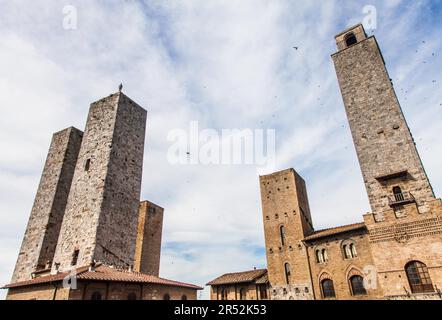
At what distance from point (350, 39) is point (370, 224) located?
17420 mm

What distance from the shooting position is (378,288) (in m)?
20.2

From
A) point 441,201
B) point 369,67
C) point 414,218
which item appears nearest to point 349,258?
point 414,218

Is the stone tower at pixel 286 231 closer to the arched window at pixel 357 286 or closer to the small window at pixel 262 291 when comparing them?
the small window at pixel 262 291

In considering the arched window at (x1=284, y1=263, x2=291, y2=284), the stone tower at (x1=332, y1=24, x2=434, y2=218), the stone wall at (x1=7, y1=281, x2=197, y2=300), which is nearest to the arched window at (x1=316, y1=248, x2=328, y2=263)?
the arched window at (x1=284, y1=263, x2=291, y2=284)

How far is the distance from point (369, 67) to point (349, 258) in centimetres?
1562

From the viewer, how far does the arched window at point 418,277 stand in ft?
53.1

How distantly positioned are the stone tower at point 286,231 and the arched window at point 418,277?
8.85 metres

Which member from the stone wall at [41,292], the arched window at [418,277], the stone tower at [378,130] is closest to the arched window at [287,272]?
the stone tower at [378,130]

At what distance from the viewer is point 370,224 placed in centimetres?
1903

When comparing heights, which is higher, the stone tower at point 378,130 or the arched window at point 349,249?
the stone tower at point 378,130

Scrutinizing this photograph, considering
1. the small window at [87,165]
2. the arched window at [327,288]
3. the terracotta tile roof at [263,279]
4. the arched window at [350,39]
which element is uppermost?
the arched window at [350,39]

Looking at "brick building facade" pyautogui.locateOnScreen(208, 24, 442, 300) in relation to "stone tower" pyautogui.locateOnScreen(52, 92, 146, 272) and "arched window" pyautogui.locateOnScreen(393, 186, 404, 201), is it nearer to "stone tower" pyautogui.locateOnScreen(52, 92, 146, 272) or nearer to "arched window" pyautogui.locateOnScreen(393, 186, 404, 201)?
"arched window" pyautogui.locateOnScreen(393, 186, 404, 201)

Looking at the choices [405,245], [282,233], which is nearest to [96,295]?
[405,245]
